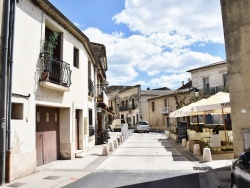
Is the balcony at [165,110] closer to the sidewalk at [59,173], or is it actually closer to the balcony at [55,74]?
the sidewalk at [59,173]

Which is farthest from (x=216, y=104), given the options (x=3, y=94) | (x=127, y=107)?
(x=127, y=107)

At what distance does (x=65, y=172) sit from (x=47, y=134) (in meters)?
2.71

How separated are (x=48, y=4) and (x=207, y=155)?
8.59m

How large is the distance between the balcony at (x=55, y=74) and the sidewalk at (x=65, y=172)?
10.2 ft

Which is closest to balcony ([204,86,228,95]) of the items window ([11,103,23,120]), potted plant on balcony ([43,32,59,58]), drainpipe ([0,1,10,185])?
potted plant on balcony ([43,32,59,58])

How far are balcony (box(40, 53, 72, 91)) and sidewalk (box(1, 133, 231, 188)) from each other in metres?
3.11

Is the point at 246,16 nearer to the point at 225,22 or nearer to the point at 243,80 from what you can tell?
the point at 225,22

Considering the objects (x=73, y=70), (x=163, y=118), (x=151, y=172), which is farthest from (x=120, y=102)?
(x=151, y=172)

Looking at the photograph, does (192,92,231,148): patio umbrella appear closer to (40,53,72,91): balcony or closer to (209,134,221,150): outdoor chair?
(209,134,221,150): outdoor chair

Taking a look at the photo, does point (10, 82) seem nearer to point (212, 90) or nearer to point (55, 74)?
point (55, 74)

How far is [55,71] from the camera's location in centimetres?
1241

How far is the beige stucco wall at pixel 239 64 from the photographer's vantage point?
36.2ft

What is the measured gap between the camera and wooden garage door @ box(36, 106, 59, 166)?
11.6 meters

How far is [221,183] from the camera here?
8.06 m
